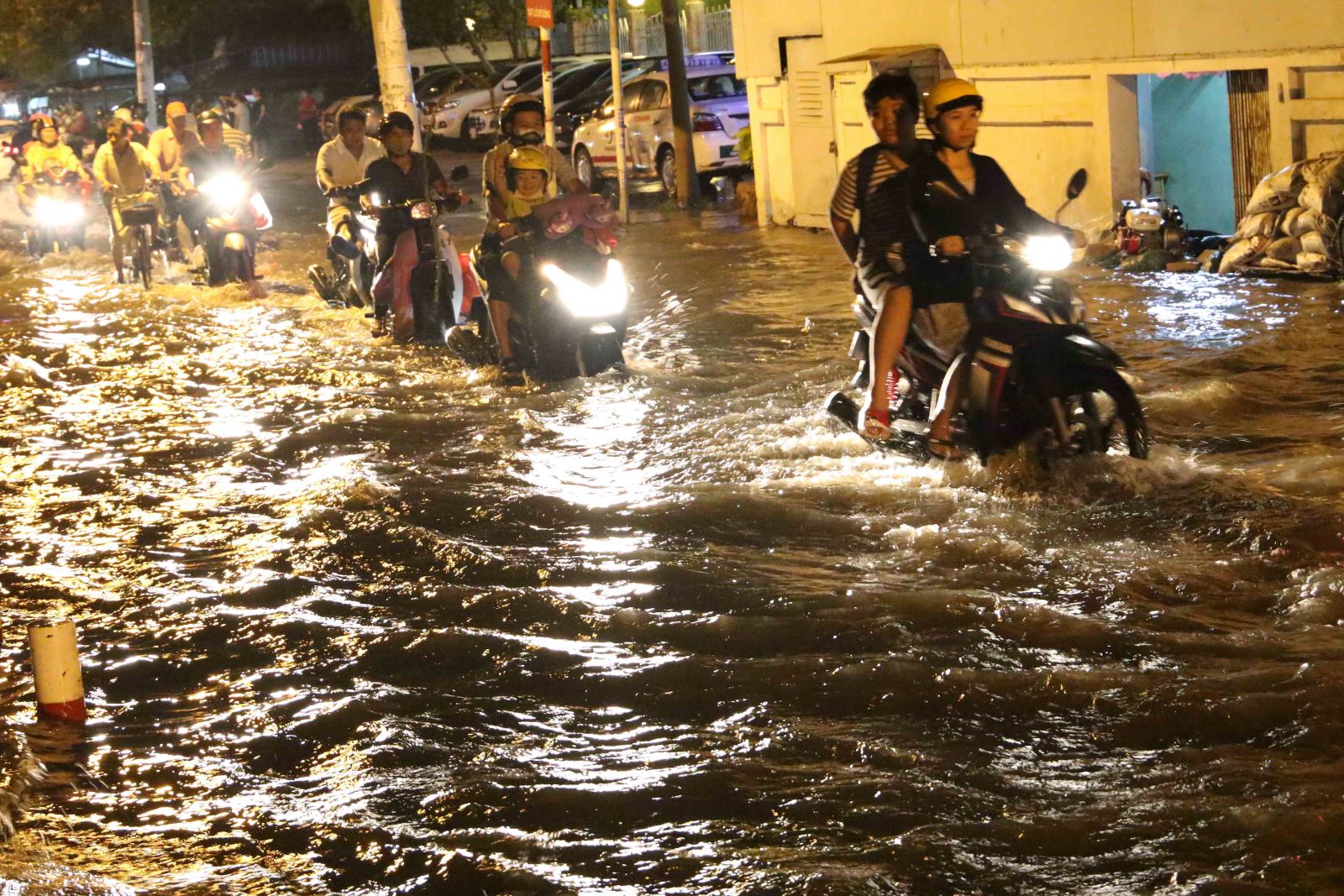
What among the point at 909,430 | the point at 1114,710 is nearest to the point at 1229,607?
the point at 1114,710

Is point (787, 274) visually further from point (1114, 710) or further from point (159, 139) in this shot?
point (1114, 710)

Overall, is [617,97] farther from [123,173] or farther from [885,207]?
[885,207]

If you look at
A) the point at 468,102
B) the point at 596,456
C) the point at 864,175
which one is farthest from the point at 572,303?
the point at 468,102

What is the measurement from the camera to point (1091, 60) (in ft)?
48.3

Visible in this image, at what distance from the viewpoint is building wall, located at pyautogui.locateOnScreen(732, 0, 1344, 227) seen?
12953 millimetres

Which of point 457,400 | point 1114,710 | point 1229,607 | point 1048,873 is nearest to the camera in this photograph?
point 1048,873

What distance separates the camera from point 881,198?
25.5 ft

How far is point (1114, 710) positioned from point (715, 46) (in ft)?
138

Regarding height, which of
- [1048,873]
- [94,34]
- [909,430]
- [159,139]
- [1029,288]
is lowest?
[1048,873]

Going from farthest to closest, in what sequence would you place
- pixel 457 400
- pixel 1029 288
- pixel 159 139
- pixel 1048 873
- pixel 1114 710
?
pixel 159 139
pixel 457 400
pixel 1029 288
pixel 1114 710
pixel 1048 873

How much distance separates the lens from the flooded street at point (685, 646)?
4.43 m

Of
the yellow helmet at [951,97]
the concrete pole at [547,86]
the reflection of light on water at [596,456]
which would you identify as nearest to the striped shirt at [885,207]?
the yellow helmet at [951,97]

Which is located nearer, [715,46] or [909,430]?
[909,430]

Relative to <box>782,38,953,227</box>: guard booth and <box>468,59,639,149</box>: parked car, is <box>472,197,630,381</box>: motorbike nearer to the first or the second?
<box>782,38,953,227</box>: guard booth
